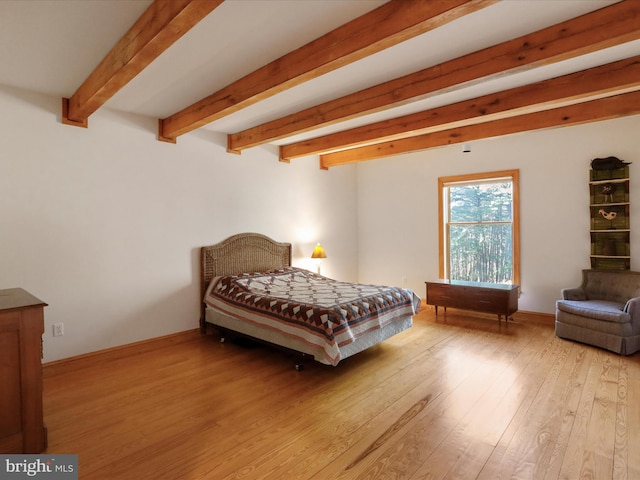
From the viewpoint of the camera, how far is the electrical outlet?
3.24 metres

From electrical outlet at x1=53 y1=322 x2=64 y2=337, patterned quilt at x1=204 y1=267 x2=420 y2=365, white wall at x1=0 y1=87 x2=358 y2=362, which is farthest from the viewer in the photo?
electrical outlet at x1=53 y1=322 x2=64 y2=337

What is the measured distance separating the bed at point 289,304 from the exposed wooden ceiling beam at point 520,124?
6.47 ft

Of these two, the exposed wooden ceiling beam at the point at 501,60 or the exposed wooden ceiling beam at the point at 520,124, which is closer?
the exposed wooden ceiling beam at the point at 501,60

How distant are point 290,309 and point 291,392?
2.40 ft

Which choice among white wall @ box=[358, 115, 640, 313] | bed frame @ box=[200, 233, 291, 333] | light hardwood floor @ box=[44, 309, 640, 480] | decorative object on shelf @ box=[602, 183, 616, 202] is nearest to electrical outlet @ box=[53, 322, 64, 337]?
Answer: light hardwood floor @ box=[44, 309, 640, 480]

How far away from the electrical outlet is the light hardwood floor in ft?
A: 1.07

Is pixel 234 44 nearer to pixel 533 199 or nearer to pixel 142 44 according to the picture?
pixel 142 44

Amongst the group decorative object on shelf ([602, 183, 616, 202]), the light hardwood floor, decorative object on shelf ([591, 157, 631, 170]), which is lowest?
the light hardwood floor

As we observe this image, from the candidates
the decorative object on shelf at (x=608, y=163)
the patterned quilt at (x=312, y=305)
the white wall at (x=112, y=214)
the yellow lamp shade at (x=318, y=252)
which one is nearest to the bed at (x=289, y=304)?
the patterned quilt at (x=312, y=305)

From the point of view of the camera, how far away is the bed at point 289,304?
300 centimetres

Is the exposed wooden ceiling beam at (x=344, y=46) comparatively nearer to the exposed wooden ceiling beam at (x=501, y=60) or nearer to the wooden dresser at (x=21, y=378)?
the exposed wooden ceiling beam at (x=501, y=60)

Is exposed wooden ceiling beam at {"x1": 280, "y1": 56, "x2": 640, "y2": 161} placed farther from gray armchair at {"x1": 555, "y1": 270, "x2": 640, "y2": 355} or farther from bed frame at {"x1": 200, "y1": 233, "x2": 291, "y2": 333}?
gray armchair at {"x1": 555, "y1": 270, "x2": 640, "y2": 355}

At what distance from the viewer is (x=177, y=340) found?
4.04m

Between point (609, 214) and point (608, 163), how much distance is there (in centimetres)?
60
